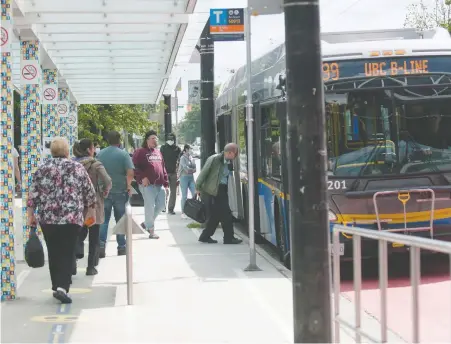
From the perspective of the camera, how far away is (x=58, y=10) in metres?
12.8

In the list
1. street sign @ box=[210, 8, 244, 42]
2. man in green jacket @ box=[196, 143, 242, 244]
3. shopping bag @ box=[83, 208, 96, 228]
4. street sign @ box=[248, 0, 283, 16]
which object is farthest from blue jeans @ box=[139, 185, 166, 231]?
street sign @ box=[248, 0, 283, 16]

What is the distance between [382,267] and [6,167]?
5.21 m

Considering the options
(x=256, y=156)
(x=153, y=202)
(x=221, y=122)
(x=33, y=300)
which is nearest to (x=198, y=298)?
(x=33, y=300)

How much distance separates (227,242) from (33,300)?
5.65 metres

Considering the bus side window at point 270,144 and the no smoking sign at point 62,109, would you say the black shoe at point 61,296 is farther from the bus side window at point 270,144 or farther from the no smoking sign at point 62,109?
the no smoking sign at point 62,109

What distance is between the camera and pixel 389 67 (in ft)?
35.2

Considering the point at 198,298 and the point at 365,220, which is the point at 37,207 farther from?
the point at 365,220

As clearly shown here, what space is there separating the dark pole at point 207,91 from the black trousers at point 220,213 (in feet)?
8.31

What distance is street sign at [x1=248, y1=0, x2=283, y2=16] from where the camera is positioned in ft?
29.8

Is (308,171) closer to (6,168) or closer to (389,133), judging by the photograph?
(6,168)

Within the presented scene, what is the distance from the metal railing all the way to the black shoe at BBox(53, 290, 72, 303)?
3.84 meters

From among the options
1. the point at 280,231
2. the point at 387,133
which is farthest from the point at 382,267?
the point at 280,231

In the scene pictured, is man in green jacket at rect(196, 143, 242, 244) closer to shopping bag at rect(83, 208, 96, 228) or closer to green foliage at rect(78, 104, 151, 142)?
shopping bag at rect(83, 208, 96, 228)

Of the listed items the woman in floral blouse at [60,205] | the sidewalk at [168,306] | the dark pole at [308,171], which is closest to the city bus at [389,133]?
the sidewalk at [168,306]
